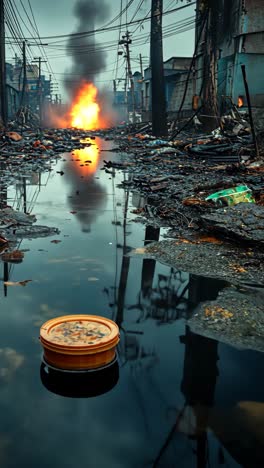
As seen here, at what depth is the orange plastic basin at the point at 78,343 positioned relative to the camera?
7.46 ft

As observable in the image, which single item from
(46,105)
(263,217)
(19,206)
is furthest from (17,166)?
(46,105)

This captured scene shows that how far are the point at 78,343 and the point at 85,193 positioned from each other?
6647mm

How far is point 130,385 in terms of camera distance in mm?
2359

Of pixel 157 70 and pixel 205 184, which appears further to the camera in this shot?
pixel 157 70

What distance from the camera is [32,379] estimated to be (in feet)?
7.72

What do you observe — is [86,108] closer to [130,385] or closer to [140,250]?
[140,250]

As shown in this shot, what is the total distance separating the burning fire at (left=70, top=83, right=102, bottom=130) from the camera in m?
67.8

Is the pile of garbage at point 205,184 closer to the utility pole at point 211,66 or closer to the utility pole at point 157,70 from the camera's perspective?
the utility pole at point 211,66

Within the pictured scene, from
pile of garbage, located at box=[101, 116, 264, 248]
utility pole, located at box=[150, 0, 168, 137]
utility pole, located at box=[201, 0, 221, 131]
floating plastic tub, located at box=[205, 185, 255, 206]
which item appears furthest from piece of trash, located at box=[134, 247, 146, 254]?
utility pole, located at box=[150, 0, 168, 137]

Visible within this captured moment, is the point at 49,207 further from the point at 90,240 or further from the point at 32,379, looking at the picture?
the point at 32,379

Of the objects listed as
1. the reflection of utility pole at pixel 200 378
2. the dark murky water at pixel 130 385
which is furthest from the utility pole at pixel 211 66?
the reflection of utility pole at pixel 200 378

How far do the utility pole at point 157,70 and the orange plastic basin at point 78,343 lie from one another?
20.0m

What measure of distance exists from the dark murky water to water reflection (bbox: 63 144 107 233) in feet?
6.83

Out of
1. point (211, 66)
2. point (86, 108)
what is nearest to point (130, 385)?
point (211, 66)
